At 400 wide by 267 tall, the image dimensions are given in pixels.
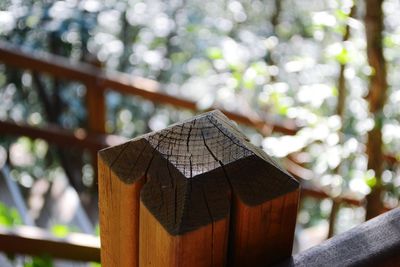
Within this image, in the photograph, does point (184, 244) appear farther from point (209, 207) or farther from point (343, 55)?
point (343, 55)

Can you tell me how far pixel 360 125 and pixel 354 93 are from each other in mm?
460

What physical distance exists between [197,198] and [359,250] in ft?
0.66

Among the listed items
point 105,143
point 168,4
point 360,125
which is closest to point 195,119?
point 360,125

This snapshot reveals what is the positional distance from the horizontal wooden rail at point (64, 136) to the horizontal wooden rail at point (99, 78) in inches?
9.4

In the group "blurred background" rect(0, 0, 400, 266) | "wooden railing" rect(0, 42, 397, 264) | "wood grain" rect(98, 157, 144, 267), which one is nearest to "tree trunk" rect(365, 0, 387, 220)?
"blurred background" rect(0, 0, 400, 266)

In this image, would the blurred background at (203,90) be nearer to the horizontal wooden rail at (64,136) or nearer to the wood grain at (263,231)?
the horizontal wooden rail at (64,136)

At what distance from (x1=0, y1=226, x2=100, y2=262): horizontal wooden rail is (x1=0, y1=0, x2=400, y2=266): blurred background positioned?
24 mm

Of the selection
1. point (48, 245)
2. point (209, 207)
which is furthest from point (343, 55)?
point (209, 207)

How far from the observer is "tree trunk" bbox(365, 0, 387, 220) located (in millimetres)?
1722

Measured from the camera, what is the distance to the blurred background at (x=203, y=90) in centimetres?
196

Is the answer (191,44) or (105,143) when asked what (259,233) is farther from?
(191,44)

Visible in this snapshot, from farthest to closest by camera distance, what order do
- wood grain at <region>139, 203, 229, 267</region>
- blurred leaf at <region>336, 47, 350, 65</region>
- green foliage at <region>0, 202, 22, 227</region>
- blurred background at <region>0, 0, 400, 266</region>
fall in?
green foliage at <region>0, 202, 22, 227</region>
blurred background at <region>0, 0, 400, 266</region>
blurred leaf at <region>336, 47, 350, 65</region>
wood grain at <region>139, 203, 229, 267</region>

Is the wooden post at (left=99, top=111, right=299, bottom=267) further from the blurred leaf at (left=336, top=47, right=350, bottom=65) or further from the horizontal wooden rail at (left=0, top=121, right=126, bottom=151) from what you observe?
the horizontal wooden rail at (left=0, top=121, right=126, bottom=151)

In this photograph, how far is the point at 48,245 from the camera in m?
1.88
